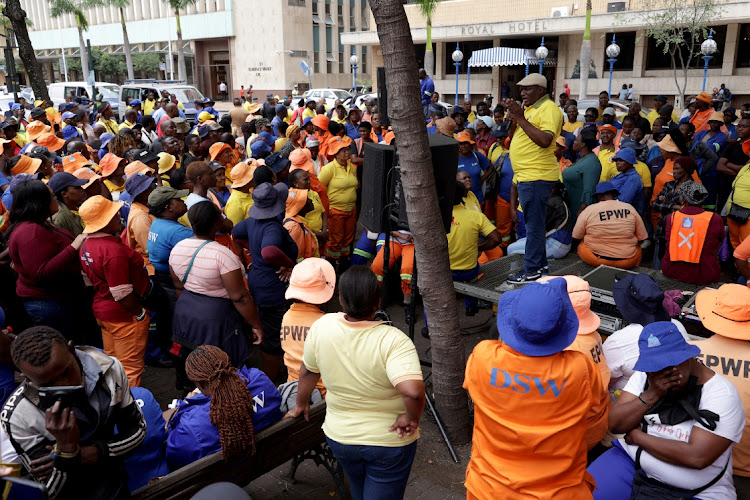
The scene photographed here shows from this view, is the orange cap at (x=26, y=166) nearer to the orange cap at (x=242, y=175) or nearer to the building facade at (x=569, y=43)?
the orange cap at (x=242, y=175)

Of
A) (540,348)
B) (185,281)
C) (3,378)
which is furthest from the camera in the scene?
(185,281)

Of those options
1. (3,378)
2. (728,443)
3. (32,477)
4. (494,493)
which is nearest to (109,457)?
(32,477)

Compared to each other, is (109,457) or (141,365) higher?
(109,457)

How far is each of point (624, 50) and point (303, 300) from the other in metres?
34.0

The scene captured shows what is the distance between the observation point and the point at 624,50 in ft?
106

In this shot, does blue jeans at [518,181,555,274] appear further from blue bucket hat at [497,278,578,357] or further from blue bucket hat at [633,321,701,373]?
blue bucket hat at [497,278,578,357]

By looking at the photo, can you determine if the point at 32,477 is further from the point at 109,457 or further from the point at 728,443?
the point at 728,443

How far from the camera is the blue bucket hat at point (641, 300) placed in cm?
379

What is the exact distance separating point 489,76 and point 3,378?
119ft

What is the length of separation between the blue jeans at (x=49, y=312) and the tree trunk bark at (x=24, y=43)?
1425cm

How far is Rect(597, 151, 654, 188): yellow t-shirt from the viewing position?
7957 millimetres

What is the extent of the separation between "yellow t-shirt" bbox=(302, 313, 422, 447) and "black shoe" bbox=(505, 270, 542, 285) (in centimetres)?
289

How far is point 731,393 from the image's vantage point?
105 inches

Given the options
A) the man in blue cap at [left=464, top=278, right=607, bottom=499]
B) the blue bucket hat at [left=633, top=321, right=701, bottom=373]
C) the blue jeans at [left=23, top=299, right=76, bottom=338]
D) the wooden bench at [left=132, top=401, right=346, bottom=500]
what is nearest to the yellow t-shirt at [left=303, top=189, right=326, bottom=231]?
the blue jeans at [left=23, top=299, right=76, bottom=338]
